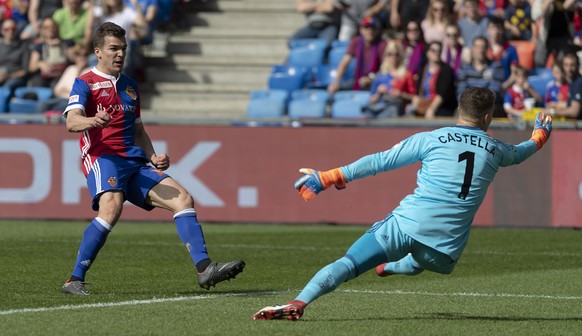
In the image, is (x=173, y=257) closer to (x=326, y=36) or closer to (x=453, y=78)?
(x=453, y=78)

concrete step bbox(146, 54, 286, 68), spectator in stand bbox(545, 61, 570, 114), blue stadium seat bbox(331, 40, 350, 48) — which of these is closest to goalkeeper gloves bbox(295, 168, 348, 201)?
spectator in stand bbox(545, 61, 570, 114)

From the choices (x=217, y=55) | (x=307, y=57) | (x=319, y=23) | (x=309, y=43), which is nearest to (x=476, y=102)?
(x=307, y=57)

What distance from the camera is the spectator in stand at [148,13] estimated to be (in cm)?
2192

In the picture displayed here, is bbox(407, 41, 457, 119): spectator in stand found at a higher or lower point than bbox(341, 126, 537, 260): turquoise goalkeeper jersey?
lower

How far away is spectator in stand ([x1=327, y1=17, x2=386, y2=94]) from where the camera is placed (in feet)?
64.0

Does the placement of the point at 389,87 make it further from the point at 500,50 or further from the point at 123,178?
the point at 123,178

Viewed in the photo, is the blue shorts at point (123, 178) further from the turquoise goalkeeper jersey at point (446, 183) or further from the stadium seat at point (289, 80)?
the stadium seat at point (289, 80)

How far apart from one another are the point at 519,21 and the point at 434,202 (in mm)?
12553

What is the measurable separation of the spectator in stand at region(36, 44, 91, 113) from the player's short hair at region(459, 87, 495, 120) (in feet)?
41.2

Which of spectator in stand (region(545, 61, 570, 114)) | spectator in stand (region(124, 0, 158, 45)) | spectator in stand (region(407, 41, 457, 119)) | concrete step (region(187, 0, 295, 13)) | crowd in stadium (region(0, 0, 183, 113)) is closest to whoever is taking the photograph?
spectator in stand (region(545, 61, 570, 114))

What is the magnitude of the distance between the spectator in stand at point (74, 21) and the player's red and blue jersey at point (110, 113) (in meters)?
12.4

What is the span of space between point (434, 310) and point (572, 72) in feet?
30.6

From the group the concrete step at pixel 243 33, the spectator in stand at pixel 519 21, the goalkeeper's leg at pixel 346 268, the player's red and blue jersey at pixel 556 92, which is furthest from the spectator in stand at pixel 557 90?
the goalkeeper's leg at pixel 346 268

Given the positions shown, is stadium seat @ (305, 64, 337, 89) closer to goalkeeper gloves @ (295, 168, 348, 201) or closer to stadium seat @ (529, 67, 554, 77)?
stadium seat @ (529, 67, 554, 77)
